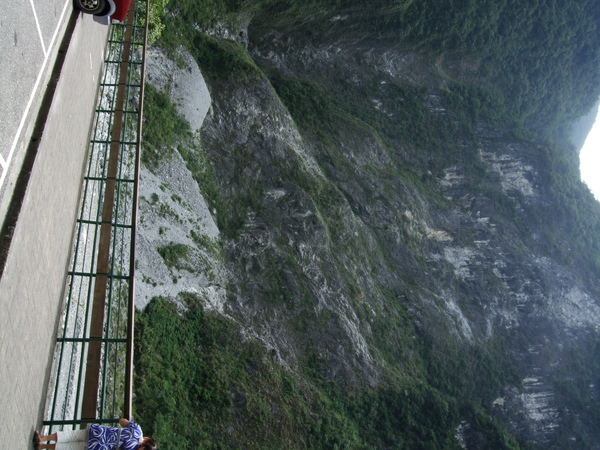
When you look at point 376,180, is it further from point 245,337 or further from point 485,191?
point 245,337

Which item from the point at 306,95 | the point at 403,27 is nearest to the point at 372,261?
the point at 306,95

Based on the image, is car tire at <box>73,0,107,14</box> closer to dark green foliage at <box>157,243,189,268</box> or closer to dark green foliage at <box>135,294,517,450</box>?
dark green foliage at <box>135,294,517,450</box>

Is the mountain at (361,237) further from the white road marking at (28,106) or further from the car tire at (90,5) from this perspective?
the white road marking at (28,106)

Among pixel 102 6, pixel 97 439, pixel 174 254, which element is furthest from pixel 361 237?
pixel 97 439

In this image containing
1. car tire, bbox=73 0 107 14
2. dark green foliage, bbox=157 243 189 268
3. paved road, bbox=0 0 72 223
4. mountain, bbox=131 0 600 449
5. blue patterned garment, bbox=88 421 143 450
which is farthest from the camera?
mountain, bbox=131 0 600 449

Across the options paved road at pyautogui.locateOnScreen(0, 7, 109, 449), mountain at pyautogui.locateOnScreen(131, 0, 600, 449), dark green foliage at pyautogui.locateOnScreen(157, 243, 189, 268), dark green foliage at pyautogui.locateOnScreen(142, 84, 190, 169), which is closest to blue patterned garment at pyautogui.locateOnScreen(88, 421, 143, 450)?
paved road at pyautogui.locateOnScreen(0, 7, 109, 449)

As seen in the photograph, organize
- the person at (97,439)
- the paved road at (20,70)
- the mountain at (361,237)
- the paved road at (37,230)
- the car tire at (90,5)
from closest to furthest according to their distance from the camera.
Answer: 1. the paved road at (37,230)
2. the paved road at (20,70)
3. the person at (97,439)
4. the car tire at (90,5)
5. the mountain at (361,237)

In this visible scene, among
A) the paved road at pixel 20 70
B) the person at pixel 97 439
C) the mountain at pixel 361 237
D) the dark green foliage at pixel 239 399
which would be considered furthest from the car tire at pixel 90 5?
the dark green foliage at pixel 239 399

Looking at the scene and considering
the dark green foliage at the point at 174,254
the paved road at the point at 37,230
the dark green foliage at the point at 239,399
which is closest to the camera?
the paved road at the point at 37,230
